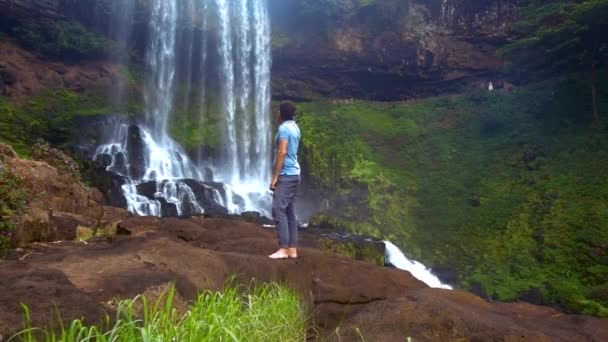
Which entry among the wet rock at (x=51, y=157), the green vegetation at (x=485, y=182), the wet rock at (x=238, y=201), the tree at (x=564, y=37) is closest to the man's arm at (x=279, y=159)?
the wet rock at (x=51, y=157)

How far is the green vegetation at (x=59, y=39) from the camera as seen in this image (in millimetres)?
23641

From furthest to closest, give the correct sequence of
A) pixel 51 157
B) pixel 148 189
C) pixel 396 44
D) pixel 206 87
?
1. pixel 396 44
2. pixel 206 87
3. pixel 148 189
4. pixel 51 157

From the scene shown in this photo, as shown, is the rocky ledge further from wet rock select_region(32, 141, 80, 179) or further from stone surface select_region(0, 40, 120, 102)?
stone surface select_region(0, 40, 120, 102)

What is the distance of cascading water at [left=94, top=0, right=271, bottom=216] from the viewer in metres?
23.6

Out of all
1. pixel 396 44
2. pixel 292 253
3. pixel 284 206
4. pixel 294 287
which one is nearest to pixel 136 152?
pixel 396 44

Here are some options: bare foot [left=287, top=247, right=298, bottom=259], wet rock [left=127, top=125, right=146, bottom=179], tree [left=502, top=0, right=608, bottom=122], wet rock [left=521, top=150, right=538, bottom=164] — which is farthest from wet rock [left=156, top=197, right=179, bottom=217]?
tree [left=502, top=0, right=608, bottom=122]

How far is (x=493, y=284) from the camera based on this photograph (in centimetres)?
1540

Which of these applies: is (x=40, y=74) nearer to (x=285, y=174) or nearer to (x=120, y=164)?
(x=120, y=164)

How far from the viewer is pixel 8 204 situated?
232 inches

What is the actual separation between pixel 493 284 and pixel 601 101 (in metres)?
12.5

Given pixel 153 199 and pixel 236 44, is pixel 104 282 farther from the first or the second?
pixel 236 44

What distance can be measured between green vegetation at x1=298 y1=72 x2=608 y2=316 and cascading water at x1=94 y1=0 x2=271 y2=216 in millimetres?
2869

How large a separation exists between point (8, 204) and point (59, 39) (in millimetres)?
20828

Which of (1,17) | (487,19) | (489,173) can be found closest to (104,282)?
(489,173)
